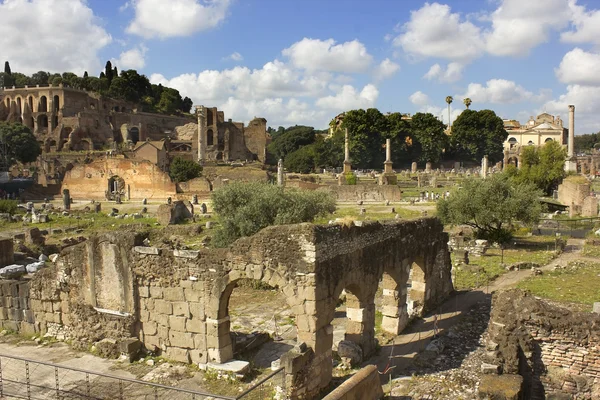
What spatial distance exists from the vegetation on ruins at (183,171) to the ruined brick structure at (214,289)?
1657 inches

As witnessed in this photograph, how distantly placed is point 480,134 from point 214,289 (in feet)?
239

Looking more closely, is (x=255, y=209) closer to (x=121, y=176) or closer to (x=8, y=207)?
(x=8, y=207)

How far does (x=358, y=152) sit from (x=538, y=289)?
5499 centimetres

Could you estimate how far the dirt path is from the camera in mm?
11844

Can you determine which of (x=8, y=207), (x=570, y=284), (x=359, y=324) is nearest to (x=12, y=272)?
(x=359, y=324)

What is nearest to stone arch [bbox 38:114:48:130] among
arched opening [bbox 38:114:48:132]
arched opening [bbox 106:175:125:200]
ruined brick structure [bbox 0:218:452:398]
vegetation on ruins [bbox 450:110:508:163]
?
arched opening [bbox 38:114:48:132]

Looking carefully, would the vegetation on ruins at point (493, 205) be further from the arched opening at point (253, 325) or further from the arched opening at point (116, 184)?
the arched opening at point (116, 184)

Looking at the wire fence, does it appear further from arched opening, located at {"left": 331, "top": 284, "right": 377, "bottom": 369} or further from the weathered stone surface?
the weathered stone surface

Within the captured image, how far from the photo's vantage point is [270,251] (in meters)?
10.5

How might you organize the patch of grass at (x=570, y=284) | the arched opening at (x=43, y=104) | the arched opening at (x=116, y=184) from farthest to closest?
1. the arched opening at (x=43, y=104)
2. the arched opening at (x=116, y=184)
3. the patch of grass at (x=570, y=284)

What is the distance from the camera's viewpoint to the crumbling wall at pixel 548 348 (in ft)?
31.5

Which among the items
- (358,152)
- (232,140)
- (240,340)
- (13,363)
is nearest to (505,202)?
(240,340)

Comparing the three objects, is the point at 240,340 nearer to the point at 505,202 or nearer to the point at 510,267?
the point at 510,267

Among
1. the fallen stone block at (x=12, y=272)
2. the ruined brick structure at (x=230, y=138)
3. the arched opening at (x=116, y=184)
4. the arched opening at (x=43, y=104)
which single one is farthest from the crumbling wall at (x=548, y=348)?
the arched opening at (x=43, y=104)
